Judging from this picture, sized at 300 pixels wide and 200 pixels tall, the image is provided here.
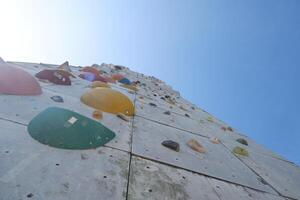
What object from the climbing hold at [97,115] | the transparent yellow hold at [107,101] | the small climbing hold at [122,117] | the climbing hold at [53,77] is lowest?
the climbing hold at [53,77]

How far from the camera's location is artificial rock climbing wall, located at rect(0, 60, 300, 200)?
1327mm

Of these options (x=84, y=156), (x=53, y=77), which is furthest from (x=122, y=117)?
(x=53, y=77)

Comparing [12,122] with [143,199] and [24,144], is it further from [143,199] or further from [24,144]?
[143,199]

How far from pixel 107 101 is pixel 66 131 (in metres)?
1.12

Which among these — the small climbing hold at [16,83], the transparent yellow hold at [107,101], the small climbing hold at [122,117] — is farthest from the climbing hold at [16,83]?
the small climbing hold at [122,117]

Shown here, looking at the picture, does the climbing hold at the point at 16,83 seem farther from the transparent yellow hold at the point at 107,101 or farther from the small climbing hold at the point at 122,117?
the small climbing hold at the point at 122,117

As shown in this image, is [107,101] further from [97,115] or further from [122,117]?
[97,115]

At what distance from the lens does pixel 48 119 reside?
6.21 ft

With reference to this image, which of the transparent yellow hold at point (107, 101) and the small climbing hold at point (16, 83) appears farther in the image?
the transparent yellow hold at point (107, 101)

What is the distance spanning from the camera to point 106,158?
171cm

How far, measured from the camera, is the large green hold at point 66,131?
1694 mm

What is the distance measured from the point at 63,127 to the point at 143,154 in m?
0.69

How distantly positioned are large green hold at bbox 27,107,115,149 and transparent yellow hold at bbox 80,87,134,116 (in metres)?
0.72

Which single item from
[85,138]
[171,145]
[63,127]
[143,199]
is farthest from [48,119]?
[171,145]
